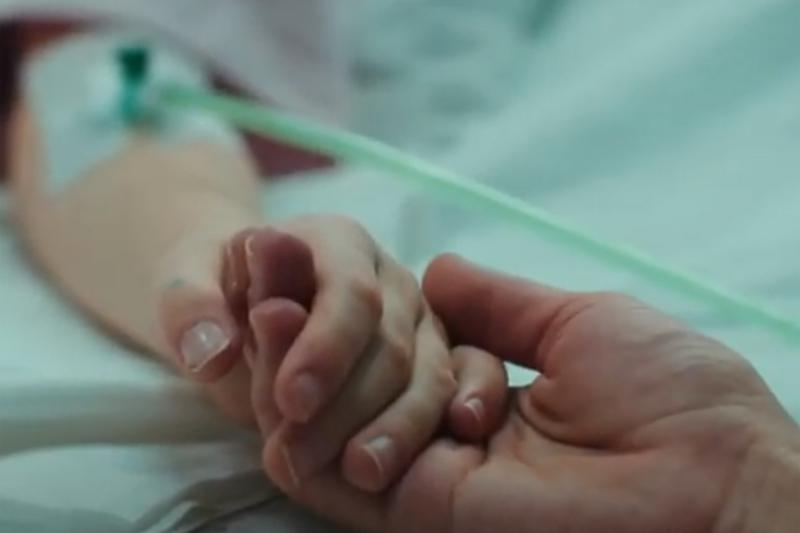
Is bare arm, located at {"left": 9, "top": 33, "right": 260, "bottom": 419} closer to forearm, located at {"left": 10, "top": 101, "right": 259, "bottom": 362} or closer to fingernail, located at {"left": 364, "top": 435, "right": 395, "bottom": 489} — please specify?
forearm, located at {"left": 10, "top": 101, "right": 259, "bottom": 362}

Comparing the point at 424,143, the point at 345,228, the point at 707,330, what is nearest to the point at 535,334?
the point at 345,228

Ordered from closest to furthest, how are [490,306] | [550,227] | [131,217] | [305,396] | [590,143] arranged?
[305,396] < [490,306] < [550,227] < [131,217] < [590,143]

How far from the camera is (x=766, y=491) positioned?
60 centimetres

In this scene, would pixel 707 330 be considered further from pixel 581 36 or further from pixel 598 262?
pixel 581 36

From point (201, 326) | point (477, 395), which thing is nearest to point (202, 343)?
point (201, 326)

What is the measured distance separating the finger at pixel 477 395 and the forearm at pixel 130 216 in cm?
24

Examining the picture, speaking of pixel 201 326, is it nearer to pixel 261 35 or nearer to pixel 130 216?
pixel 130 216

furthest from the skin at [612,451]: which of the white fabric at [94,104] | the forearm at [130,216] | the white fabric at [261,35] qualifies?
the white fabric at [261,35]

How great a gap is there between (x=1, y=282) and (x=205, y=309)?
348 mm

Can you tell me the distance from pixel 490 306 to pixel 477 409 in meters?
0.07

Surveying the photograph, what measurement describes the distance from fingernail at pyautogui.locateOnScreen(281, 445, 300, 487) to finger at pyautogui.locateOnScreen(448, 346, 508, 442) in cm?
7

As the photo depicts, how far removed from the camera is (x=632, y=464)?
618 mm

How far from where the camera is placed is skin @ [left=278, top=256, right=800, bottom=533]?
1.97ft

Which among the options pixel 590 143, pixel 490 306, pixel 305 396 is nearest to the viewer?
pixel 305 396
